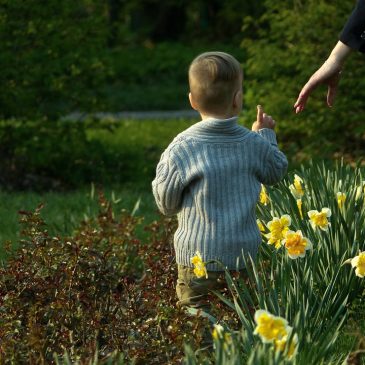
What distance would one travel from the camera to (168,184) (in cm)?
378

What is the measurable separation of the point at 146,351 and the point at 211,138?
0.83 meters

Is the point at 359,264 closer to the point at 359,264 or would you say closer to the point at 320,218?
the point at 359,264

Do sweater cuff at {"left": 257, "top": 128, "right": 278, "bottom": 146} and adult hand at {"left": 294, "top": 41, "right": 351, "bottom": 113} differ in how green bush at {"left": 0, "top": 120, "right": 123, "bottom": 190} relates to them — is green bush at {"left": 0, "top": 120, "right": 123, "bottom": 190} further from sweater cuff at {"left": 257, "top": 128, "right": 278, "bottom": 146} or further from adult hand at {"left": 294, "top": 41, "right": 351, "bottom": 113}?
sweater cuff at {"left": 257, "top": 128, "right": 278, "bottom": 146}

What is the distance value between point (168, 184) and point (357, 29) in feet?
3.67

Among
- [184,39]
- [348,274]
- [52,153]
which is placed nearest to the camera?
[348,274]

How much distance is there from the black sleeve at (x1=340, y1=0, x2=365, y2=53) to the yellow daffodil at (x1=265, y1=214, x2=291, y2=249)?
83cm

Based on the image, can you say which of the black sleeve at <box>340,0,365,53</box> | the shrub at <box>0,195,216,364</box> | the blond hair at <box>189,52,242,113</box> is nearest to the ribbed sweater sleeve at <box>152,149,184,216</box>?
the blond hair at <box>189,52,242,113</box>

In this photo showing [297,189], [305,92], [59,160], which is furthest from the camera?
[59,160]

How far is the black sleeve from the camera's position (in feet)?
14.0

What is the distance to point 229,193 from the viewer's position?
377 cm

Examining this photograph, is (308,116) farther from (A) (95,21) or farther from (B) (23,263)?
(B) (23,263)

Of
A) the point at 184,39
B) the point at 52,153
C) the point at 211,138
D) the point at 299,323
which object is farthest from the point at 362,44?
the point at 184,39

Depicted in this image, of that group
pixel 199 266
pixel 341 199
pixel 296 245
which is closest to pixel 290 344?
pixel 199 266

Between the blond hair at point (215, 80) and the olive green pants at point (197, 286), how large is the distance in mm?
612
